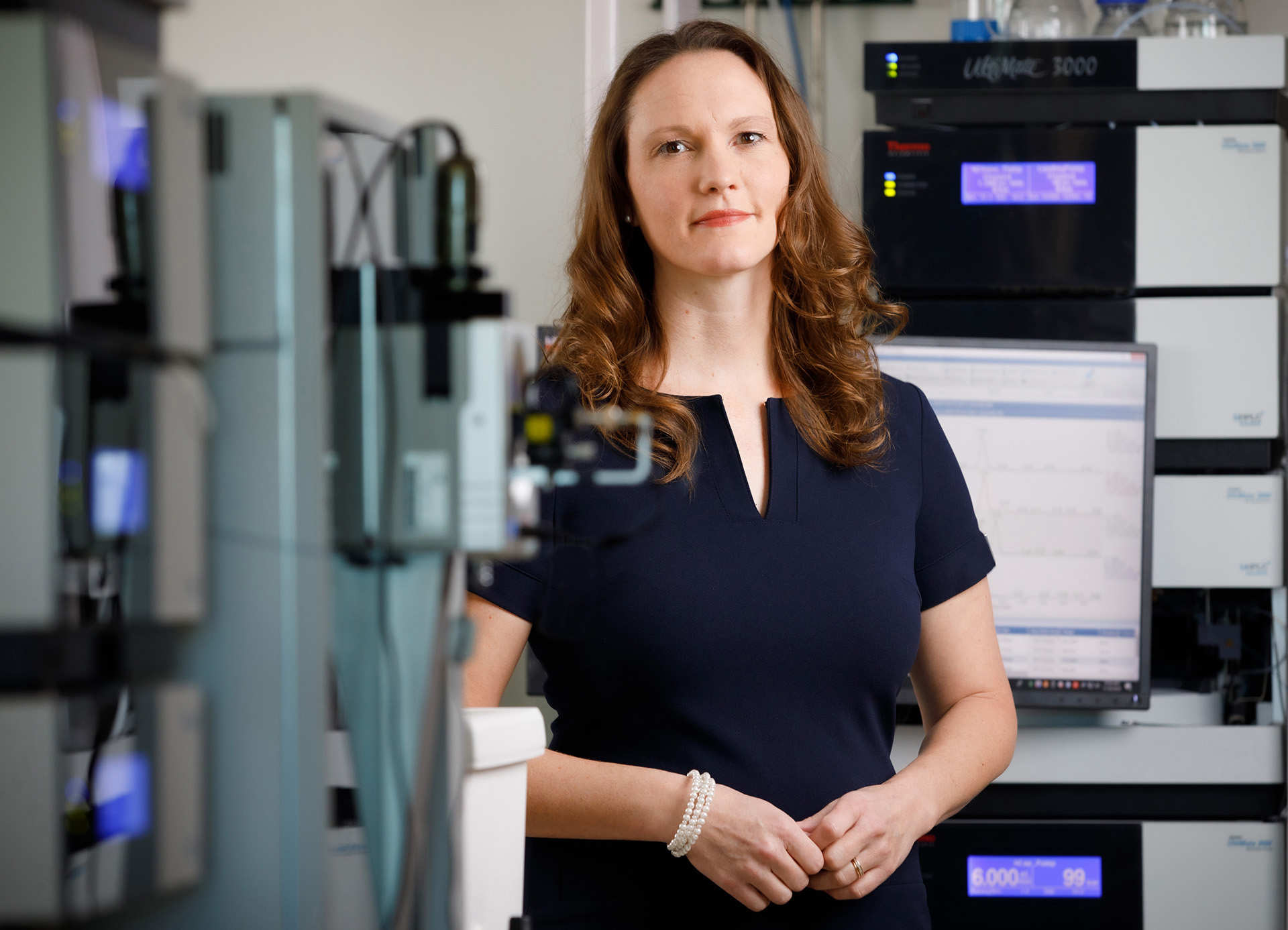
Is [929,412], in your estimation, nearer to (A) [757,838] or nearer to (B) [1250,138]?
(A) [757,838]

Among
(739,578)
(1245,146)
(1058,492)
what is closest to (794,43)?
(1245,146)

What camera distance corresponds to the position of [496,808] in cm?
75

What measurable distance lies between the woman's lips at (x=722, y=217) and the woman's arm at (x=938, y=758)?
453mm

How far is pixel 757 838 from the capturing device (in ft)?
2.97

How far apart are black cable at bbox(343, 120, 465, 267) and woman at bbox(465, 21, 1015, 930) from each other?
1.67 feet

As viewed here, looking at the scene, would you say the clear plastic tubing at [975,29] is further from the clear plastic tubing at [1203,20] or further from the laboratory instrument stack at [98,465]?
the laboratory instrument stack at [98,465]

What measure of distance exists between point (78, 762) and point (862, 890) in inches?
28.9

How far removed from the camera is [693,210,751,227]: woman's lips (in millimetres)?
1041

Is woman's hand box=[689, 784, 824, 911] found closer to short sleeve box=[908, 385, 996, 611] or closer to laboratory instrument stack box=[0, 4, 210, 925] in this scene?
short sleeve box=[908, 385, 996, 611]

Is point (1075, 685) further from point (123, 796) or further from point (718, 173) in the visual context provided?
point (123, 796)

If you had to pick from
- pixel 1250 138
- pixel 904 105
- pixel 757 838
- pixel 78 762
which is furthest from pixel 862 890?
pixel 1250 138

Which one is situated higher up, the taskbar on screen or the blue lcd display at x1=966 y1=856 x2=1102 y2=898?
the taskbar on screen

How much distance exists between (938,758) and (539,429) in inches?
27.8

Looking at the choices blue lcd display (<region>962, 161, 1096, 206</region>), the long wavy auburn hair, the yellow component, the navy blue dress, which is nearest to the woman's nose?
the long wavy auburn hair
